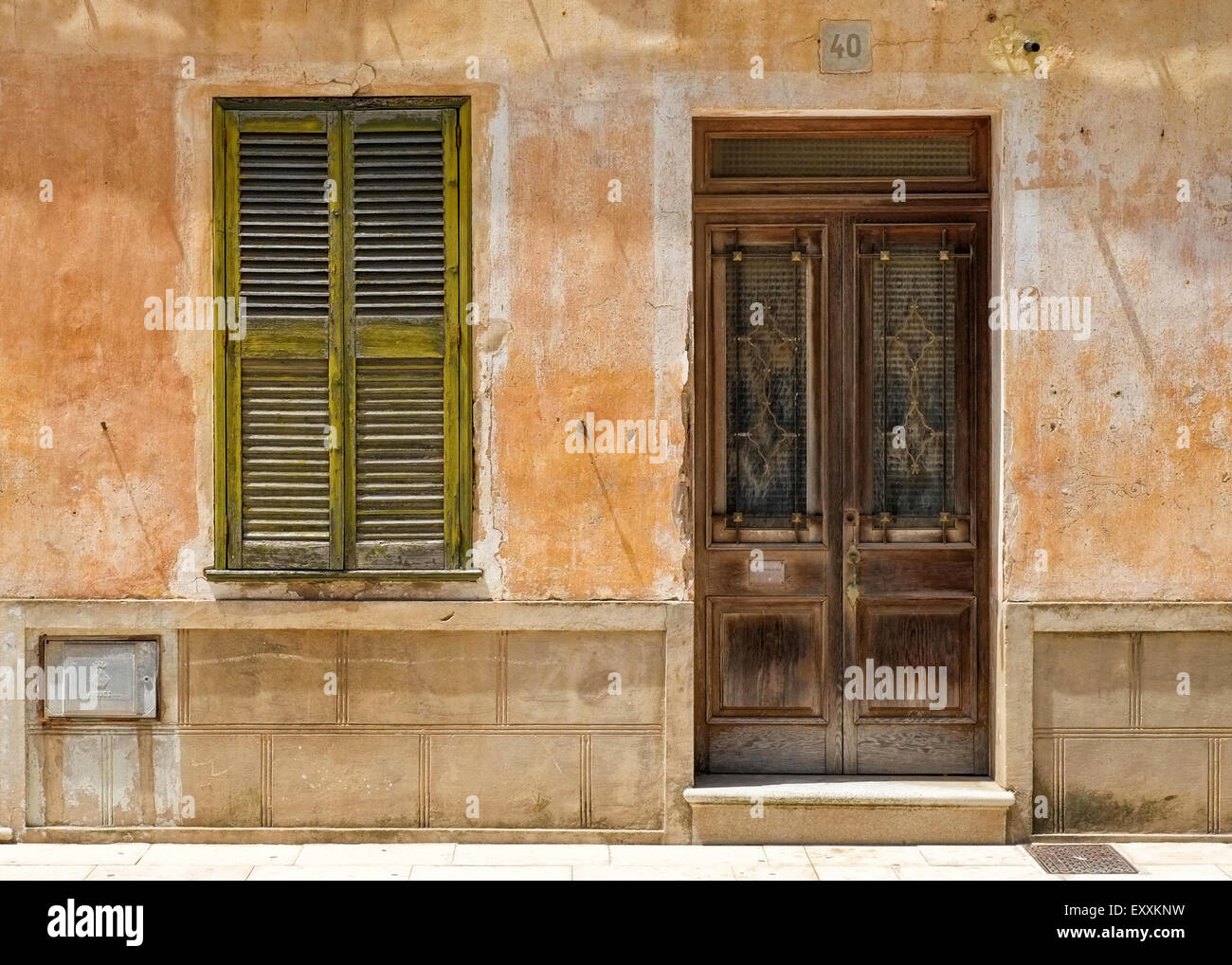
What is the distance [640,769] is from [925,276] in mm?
2733

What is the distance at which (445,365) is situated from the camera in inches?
229

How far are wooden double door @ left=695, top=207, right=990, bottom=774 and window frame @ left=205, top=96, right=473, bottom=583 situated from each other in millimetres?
1128

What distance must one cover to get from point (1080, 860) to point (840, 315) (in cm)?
274

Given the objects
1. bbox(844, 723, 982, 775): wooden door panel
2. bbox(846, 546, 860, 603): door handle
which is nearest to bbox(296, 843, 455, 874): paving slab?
bbox(844, 723, 982, 775): wooden door panel

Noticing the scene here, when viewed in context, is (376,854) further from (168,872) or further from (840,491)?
(840,491)

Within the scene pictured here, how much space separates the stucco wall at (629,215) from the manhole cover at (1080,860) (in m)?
1.16

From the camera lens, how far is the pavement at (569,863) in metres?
5.44

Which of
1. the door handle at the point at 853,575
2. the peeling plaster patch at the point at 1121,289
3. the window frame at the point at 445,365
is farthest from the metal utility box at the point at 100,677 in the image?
the peeling plaster patch at the point at 1121,289

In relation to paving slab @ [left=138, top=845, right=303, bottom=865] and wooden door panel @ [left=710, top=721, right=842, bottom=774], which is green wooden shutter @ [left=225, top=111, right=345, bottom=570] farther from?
wooden door panel @ [left=710, top=721, right=842, bottom=774]

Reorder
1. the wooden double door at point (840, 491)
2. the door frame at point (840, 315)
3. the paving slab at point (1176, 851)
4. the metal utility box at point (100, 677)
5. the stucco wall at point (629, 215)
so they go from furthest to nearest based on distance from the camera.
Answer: the wooden double door at point (840, 491) < the door frame at point (840, 315) < the metal utility box at point (100, 677) < the stucco wall at point (629, 215) < the paving slab at point (1176, 851)

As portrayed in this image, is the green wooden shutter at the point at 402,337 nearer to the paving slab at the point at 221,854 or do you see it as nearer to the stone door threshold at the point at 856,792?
the paving slab at the point at 221,854

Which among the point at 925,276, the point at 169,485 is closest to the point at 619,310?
the point at 925,276

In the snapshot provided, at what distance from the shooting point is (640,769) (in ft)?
19.3

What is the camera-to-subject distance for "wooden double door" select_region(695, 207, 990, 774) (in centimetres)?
607
